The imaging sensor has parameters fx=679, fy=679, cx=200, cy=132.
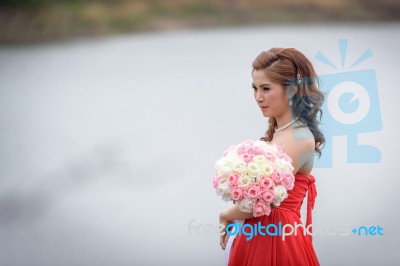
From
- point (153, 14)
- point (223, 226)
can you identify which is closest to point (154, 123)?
point (153, 14)

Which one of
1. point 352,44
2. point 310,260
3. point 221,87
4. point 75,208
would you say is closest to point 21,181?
point 75,208

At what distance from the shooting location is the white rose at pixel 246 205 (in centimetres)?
200

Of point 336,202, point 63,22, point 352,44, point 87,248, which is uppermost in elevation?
point 63,22

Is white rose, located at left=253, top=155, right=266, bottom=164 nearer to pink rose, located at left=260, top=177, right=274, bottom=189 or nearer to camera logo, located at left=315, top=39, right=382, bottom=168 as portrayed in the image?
pink rose, located at left=260, top=177, right=274, bottom=189

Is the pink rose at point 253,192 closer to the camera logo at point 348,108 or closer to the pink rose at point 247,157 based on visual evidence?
the pink rose at point 247,157

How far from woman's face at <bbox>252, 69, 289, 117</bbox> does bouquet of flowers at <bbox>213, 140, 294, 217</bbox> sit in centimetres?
13

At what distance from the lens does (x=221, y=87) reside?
484 cm

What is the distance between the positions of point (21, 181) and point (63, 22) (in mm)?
1574

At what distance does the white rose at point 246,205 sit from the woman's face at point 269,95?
295 mm

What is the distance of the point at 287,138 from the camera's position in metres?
2.07

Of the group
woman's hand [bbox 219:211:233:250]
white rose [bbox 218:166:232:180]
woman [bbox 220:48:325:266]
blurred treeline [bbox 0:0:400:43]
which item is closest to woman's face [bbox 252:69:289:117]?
woman [bbox 220:48:325:266]

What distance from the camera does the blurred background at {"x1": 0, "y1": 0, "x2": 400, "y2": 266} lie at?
3629 millimetres

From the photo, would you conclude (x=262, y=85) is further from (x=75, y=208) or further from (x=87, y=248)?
(x=75, y=208)

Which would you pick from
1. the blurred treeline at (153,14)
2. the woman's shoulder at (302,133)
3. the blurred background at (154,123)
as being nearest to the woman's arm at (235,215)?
the woman's shoulder at (302,133)
